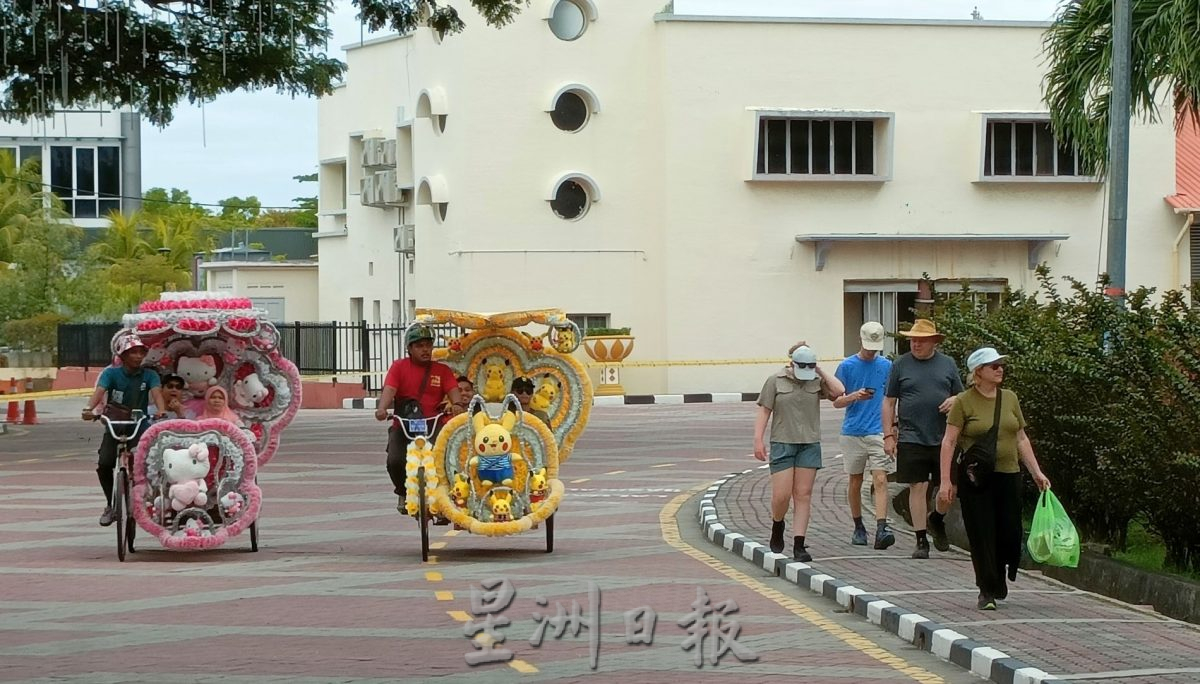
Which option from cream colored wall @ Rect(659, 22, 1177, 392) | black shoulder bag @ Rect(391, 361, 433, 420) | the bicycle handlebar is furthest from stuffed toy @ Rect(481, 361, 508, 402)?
cream colored wall @ Rect(659, 22, 1177, 392)

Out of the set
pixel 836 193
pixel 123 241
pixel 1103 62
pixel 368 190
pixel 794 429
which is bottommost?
pixel 794 429

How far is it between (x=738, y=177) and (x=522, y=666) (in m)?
35.5

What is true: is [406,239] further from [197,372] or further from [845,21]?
[197,372]

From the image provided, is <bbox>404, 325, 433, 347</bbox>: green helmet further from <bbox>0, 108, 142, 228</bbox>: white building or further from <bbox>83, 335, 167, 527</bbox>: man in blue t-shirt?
<bbox>0, 108, 142, 228</bbox>: white building

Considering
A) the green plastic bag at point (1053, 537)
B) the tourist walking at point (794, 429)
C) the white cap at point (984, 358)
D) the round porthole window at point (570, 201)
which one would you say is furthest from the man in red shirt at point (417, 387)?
the round porthole window at point (570, 201)

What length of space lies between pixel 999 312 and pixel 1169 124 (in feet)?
100.0

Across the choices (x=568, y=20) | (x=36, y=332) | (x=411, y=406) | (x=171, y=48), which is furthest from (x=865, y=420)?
(x=36, y=332)

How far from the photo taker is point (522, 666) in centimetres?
1038

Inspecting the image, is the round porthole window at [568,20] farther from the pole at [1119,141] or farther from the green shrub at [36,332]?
the pole at [1119,141]

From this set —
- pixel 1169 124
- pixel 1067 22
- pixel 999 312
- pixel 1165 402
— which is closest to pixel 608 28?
pixel 1169 124

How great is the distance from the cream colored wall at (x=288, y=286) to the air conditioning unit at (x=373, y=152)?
10091 mm

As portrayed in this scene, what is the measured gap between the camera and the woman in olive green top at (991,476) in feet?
39.9

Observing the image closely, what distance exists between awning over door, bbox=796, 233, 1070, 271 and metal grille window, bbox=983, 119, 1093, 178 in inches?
58.1

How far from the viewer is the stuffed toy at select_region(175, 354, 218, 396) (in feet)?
56.4
